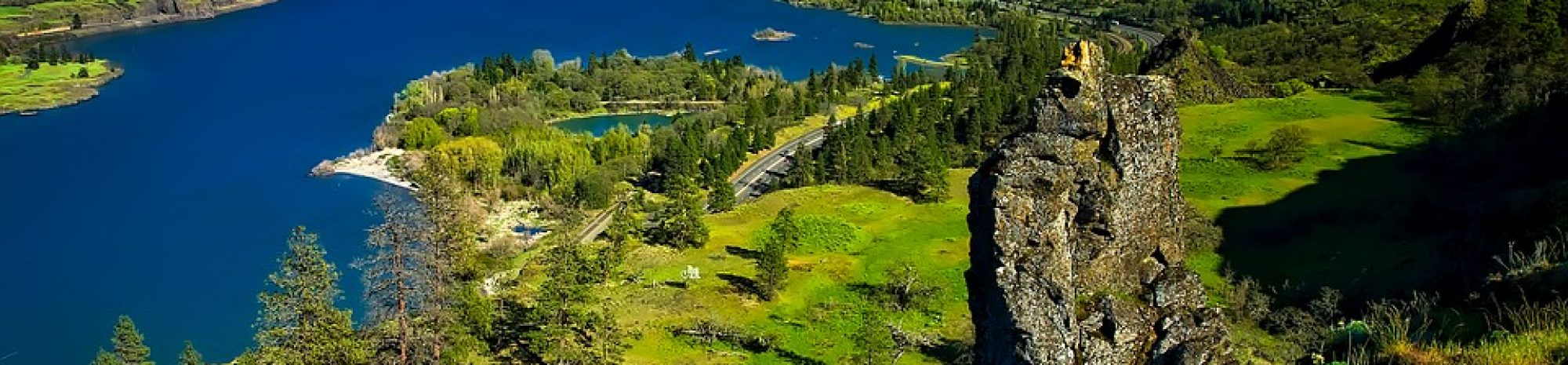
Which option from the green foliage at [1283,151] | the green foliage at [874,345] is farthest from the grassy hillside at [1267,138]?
the green foliage at [874,345]

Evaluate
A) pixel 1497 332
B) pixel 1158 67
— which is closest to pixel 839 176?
pixel 1158 67

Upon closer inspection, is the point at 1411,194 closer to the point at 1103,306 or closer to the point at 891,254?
the point at 891,254

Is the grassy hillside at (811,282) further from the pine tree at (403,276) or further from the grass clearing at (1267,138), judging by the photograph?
the grass clearing at (1267,138)

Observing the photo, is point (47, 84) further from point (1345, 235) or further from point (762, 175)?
point (1345, 235)

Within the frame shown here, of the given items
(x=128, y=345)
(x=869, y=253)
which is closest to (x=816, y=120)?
(x=869, y=253)

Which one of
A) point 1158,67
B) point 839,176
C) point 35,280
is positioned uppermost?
point 1158,67

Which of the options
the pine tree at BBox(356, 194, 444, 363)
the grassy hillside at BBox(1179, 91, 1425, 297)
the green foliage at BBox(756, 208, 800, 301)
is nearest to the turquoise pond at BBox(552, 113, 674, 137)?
the grassy hillside at BBox(1179, 91, 1425, 297)

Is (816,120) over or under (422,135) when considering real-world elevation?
under
